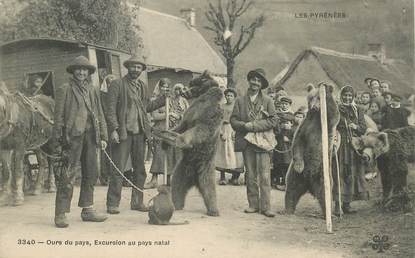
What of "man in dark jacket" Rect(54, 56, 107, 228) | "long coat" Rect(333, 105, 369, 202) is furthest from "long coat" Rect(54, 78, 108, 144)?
"long coat" Rect(333, 105, 369, 202)

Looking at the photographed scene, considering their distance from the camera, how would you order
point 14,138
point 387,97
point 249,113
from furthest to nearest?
point 387,97, point 14,138, point 249,113

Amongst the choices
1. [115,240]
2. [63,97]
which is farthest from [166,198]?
[63,97]

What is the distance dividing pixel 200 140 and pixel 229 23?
12.6ft

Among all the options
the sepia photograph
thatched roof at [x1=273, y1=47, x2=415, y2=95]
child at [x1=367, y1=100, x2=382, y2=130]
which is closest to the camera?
the sepia photograph

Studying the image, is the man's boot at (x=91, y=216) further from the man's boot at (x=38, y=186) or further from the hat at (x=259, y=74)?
the hat at (x=259, y=74)

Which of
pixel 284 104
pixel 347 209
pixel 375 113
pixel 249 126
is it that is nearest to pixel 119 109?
pixel 249 126

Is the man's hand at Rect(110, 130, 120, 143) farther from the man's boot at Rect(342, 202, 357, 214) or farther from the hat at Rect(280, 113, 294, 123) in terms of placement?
the hat at Rect(280, 113, 294, 123)

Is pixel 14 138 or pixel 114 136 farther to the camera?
pixel 14 138

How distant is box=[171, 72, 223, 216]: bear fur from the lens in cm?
666

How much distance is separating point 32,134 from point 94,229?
2.80 m

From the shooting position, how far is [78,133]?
6.02 metres

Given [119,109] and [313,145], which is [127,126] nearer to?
[119,109]

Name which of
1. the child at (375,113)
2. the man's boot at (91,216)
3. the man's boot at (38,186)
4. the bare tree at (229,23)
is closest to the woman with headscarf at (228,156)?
the bare tree at (229,23)

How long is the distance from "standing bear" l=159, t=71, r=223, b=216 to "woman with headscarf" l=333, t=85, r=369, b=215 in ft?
5.84
